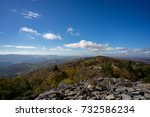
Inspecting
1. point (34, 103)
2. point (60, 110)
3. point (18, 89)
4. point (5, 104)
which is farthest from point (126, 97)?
point (18, 89)

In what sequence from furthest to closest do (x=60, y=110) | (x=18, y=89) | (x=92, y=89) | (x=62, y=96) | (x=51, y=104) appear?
(x=18, y=89) < (x=92, y=89) < (x=62, y=96) < (x=51, y=104) < (x=60, y=110)

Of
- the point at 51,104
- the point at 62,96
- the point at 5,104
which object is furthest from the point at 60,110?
the point at 62,96

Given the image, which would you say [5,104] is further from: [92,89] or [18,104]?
[92,89]

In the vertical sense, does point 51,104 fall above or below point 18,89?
above

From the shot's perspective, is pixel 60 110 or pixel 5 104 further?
pixel 5 104

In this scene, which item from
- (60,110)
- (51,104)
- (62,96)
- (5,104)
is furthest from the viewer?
(62,96)

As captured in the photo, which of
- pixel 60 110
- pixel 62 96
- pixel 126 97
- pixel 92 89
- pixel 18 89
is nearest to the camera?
pixel 60 110

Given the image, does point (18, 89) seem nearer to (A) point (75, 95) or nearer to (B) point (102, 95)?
(A) point (75, 95)

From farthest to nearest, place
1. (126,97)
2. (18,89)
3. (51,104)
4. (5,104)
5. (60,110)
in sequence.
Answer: (18,89) → (126,97) → (5,104) → (51,104) → (60,110)

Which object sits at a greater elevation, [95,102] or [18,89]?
[95,102]
